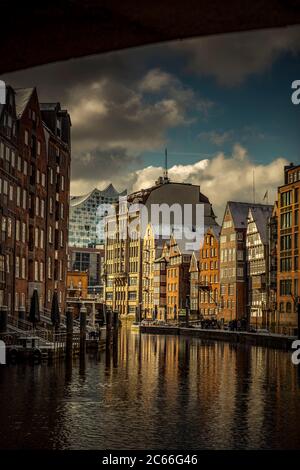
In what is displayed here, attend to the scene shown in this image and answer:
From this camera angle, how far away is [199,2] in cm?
380

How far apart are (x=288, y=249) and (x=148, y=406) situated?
202 ft

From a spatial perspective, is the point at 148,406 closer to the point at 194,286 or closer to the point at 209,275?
the point at 209,275

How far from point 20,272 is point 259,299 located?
4702cm

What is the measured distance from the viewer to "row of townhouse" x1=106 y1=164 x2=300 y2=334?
8619 centimetres

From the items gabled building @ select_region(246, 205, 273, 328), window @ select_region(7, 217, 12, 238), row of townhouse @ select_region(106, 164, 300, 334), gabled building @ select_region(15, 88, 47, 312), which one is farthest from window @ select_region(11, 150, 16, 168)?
gabled building @ select_region(246, 205, 273, 328)

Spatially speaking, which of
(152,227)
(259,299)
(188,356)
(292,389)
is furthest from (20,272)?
(152,227)

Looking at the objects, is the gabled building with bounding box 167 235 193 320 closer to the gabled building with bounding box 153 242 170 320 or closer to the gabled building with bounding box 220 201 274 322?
the gabled building with bounding box 153 242 170 320

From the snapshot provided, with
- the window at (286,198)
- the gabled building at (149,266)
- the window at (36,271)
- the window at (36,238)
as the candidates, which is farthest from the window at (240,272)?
the window at (36,238)

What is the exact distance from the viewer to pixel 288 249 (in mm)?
85750

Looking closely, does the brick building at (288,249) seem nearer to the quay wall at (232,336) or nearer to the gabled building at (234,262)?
the quay wall at (232,336)

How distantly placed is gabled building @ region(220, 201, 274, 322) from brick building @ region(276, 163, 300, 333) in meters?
15.6

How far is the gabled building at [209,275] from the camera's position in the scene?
4483 inches

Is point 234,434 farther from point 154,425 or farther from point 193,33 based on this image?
point 193,33

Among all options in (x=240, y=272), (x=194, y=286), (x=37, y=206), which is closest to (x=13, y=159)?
(x=37, y=206)
